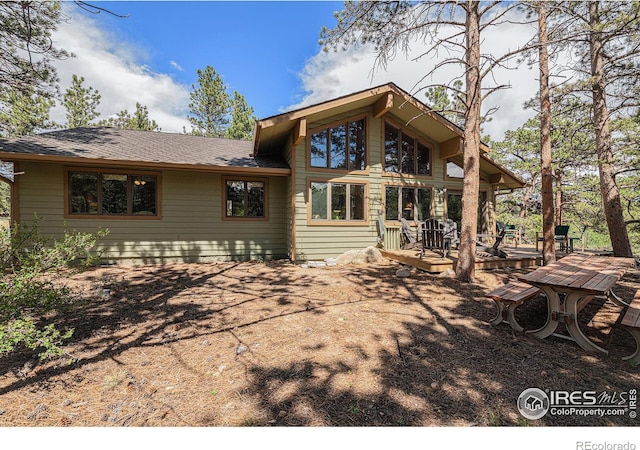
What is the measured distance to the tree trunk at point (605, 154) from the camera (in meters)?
6.79

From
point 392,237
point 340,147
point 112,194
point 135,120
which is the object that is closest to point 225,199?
point 112,194

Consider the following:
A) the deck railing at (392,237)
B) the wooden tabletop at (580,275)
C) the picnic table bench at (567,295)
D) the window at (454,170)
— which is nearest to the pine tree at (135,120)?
the deck railing at (392,237)

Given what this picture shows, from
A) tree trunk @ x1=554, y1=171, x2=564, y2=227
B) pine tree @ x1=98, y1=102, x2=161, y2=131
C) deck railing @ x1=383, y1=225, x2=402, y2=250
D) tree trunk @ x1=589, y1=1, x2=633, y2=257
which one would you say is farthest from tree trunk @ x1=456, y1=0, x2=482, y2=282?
pine tree @ x1=98, y1=102, x2=161, y2=131

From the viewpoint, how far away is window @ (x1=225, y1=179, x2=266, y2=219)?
8.54 meters

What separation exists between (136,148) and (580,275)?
10407 mm

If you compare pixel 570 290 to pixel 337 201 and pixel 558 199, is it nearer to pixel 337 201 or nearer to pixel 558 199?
pixel 337 201

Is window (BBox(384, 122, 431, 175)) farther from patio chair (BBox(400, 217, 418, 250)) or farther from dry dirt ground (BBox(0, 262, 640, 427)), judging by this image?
dry dirt ground (BBox(0, 262, 640, 427))

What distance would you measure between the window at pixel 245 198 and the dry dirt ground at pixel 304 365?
13.9 ft

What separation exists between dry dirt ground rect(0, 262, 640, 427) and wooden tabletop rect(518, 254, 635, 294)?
69cm

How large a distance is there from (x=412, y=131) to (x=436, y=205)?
264cm

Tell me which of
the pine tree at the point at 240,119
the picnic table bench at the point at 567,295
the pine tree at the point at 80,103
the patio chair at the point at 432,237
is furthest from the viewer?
the pine tree at the point at 240,119

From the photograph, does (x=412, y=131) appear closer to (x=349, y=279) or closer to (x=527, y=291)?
(x=349, y=279)

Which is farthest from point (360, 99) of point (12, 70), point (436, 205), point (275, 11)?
point (12, 70)

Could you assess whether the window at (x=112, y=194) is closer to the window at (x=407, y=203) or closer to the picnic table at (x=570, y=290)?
the window at (x=407, y=203)
